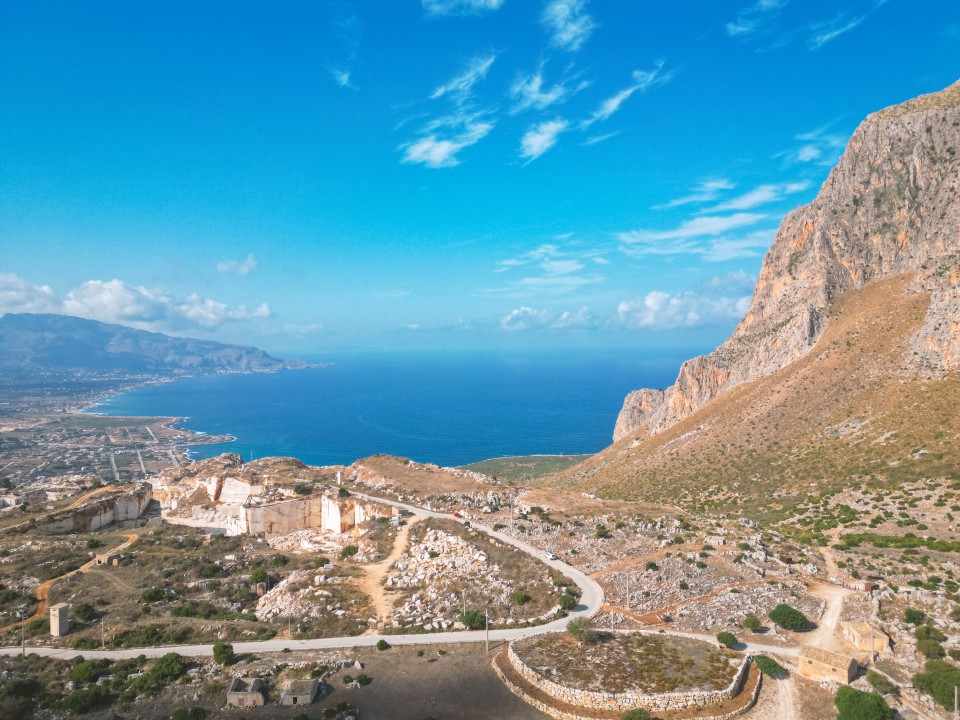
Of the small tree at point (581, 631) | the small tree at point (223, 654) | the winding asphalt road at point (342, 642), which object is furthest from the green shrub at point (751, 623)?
the small tree at point (223, 654)

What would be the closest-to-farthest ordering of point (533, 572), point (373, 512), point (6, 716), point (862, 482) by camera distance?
point (6, 716) → point (533, 572) → point (862, 482) → point (373, 512)

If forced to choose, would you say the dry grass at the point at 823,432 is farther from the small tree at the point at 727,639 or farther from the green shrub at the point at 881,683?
the green shrub at the point at 881,683

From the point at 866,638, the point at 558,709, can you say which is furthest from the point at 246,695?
the point at 866,638

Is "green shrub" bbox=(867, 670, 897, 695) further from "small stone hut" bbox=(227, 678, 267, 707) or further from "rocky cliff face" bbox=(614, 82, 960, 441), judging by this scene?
"rocky cliff face" bbox=(614, 82, 960, 441)

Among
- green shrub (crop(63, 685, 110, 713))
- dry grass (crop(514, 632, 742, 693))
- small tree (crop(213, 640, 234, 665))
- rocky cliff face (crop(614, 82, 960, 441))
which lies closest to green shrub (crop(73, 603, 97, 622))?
green shrub (crop(63, 685, 110, 713))

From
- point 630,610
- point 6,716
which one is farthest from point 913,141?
point 6,716

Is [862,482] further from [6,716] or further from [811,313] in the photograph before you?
[6,716]

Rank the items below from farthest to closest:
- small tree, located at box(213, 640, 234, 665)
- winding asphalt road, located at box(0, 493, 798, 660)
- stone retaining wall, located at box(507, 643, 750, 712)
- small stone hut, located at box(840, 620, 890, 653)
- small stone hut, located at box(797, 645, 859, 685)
Answer: winding asphalt road, located at box(0, 493, 798, 660) → small tree, located at box(213, 640, 234, 665) → small stone hut, located at box(840, 620, 890, 653) → small stone hut, located at box(797, 645, 859, 685) → stone retaining wall, located at box(507, 643, 750, 712)
